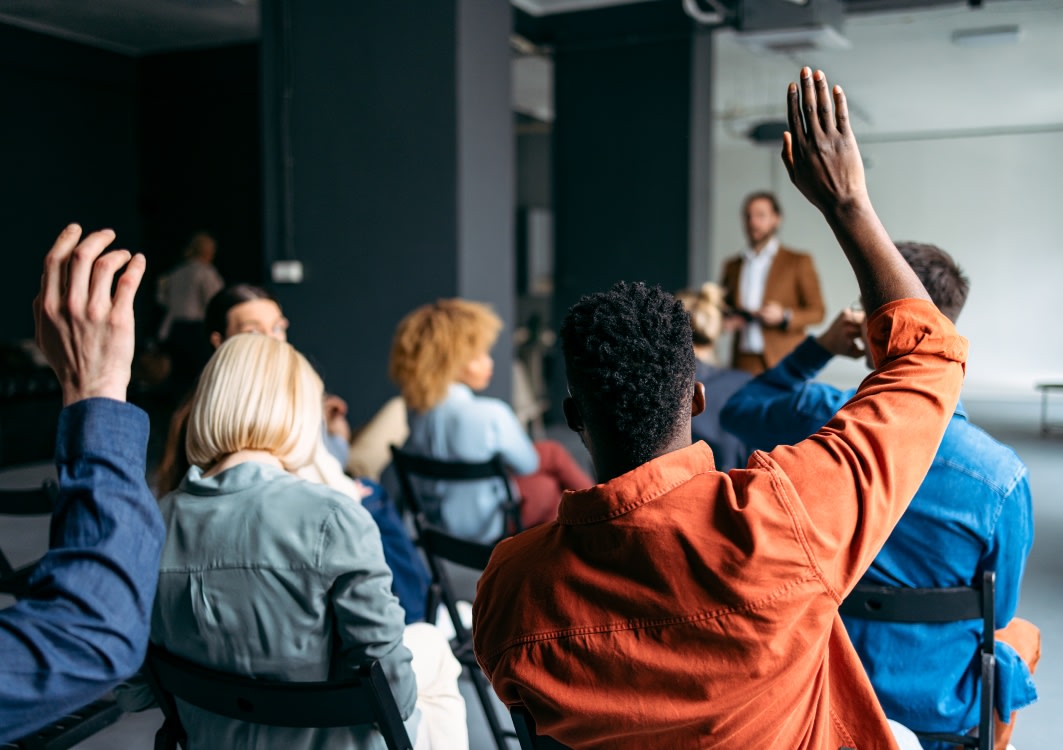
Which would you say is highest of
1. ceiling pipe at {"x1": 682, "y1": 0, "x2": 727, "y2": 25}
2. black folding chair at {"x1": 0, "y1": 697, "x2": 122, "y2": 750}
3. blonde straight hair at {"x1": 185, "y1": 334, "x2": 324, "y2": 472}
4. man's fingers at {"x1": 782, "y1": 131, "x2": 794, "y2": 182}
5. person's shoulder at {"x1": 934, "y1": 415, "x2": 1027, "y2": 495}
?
ceiling pipe at {"x1": 682, "y1": 0, "x2": 727, "y2": 25}

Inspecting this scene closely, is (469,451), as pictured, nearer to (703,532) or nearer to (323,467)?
(323,467)

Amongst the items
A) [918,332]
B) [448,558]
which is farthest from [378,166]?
[918,332]

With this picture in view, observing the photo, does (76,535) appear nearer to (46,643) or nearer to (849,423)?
(46,643)

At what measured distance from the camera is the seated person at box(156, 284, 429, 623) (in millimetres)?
1877

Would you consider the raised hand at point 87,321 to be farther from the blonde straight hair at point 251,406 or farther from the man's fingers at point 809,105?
the blonde straight hair at point 251,406

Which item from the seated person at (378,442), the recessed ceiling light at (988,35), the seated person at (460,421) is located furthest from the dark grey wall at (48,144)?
the recessed ceiling light at (988,35)

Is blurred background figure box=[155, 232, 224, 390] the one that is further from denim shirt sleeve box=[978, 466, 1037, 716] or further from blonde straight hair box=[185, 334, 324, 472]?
denim shirt sleeve box=[978, 466, 1037, 716]

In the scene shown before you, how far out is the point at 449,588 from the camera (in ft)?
7.98

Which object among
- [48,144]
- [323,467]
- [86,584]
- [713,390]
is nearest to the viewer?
[86,584]

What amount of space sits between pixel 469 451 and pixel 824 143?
2.34 m

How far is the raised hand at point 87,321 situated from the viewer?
72 centimetres

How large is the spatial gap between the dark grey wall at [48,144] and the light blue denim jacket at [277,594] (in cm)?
632

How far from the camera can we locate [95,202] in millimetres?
7938

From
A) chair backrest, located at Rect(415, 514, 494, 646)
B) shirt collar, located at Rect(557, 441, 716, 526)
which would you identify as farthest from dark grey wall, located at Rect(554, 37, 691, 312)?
shirt collar, located at Rect(557, 441, 716, 526)
